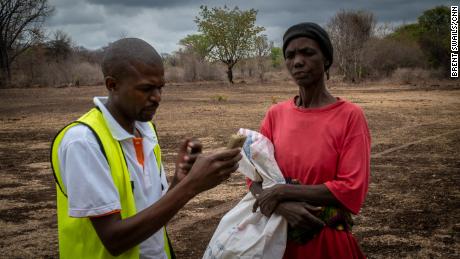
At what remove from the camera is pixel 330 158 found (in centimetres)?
211

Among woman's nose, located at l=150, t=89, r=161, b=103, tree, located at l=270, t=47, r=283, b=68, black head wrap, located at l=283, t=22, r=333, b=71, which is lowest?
woman's nose, located at l=150, t=89, r=161, b=103

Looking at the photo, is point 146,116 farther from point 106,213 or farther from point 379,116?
point 379,116

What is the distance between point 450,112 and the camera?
13898 mm

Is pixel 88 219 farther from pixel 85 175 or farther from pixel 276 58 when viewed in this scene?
pixel 276 58

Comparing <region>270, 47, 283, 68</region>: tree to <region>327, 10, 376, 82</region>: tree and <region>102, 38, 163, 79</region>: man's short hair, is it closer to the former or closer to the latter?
<region>327, 10, 376, 82</region>: tree

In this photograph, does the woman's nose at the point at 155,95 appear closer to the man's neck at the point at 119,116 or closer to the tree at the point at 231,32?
the man's neck at the point at 119,116

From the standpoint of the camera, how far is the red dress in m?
2.05

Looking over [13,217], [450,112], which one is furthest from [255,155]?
[450,112]

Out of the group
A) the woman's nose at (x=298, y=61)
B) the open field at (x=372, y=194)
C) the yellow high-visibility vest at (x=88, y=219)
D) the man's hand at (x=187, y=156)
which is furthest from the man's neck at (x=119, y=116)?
the open field at (x=372, y=194)

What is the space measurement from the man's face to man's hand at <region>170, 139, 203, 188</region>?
20cm

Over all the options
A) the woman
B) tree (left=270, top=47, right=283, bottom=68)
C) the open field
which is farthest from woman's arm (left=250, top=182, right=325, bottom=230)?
tree (left=270, top=47, right=283, bottom=68)

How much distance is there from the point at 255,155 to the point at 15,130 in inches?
449

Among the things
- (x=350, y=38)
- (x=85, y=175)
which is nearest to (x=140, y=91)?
(x=85, y=175)

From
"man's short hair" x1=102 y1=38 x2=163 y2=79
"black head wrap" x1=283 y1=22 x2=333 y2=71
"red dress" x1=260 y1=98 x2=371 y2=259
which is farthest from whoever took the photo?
"black head wrap" x1=283 y1=22 x2=333 y2=71
